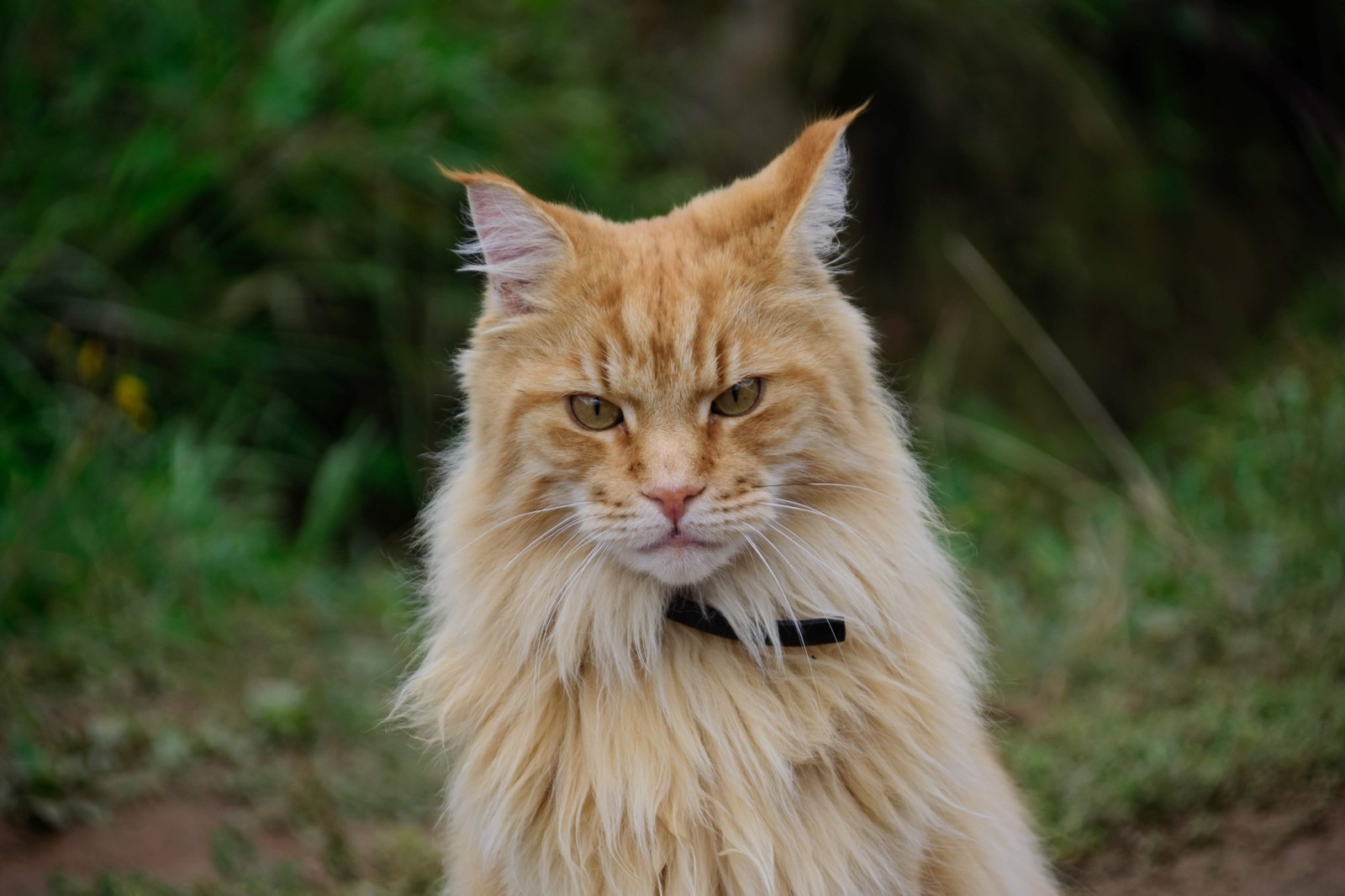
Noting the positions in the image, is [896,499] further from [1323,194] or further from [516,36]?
[1323,194]

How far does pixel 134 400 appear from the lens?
4.68 metres

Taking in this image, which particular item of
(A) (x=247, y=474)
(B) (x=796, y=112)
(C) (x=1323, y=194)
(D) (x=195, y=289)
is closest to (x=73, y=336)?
(D) (x=195, y=289)

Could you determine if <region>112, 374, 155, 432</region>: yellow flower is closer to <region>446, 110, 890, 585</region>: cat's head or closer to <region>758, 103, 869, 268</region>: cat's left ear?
<region>446, 110, 890, 585</region>: cat's head

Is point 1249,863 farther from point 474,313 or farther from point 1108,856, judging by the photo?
point 474,313

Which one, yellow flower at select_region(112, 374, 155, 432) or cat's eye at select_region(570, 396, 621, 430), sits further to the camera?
yellow flower at select_region(112, 374, 155, 432)

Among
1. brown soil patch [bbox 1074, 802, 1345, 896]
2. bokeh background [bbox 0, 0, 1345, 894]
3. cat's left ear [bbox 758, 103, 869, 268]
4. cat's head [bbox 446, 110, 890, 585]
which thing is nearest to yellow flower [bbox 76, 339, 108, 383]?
A: bokeh background [bbox 0, 0, 1345, 894]

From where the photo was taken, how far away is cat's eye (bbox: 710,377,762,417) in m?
2.19

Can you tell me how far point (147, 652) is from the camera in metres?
4.06

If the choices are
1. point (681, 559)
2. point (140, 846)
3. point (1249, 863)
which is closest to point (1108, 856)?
point (1249, 863)

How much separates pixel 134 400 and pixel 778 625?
341cm

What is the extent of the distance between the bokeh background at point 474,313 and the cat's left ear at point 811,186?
96 cm

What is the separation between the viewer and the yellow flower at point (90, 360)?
4.64 metres

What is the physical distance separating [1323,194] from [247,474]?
6.03 meters

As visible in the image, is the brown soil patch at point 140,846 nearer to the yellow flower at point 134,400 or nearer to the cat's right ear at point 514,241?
the cat's right ear at point 514,241
